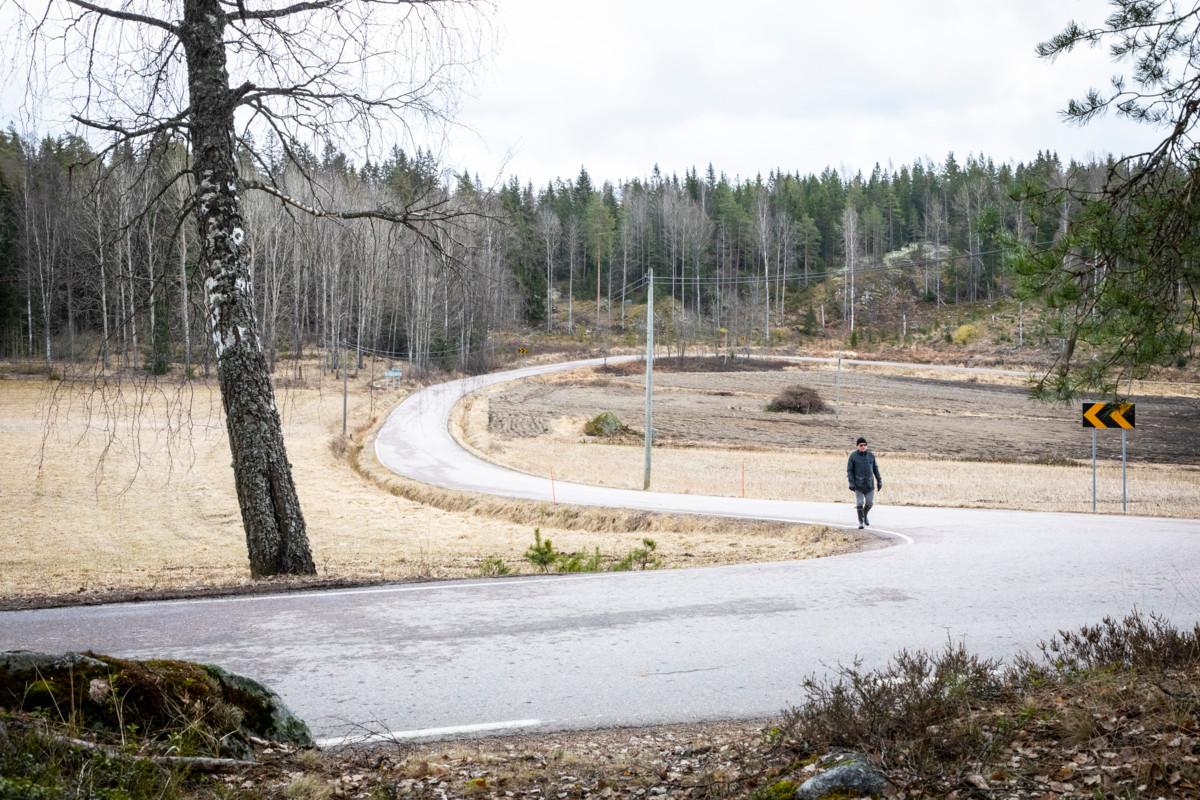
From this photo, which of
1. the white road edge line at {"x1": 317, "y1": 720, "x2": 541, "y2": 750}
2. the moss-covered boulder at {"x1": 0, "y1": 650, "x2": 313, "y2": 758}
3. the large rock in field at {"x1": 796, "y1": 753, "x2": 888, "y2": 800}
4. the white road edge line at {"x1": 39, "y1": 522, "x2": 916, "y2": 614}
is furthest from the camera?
the white road edge line at {"x1": 39, "y1": 522, "x2": 916, "y2": 614}

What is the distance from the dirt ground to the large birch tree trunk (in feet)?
53.8

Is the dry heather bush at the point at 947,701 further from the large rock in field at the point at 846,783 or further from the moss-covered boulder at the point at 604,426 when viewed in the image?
the moss-covered boulder at the point at 604,426

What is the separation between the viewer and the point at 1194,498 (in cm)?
2352

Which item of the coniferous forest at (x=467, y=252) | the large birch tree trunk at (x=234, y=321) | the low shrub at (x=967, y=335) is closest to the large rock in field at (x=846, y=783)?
the coniferous forest at (x=467, y=252)

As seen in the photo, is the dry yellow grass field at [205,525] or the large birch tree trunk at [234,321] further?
the dry yellow grass field at [205,525]

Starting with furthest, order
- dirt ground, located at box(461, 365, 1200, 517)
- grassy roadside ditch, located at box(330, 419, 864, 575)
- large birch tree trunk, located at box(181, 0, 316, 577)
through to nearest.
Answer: dirt ground, located at box(461, 365, 1200, 517) < grassy roadside ditch, located at box(330, 419, 864, 575) < large birch tree trunk, located at box(181, 0, 316, 577)

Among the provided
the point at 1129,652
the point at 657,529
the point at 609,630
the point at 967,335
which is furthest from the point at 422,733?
the point at 967,335

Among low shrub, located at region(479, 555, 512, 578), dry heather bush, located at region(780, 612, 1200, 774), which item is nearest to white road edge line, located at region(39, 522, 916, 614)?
low shrub, located at region(479, 555, 512, 578)

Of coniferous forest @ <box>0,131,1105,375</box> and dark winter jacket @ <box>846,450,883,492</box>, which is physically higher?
coniferous forest @ <box>0,131,1105,375</box>

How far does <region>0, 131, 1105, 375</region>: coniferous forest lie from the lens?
9227 mm

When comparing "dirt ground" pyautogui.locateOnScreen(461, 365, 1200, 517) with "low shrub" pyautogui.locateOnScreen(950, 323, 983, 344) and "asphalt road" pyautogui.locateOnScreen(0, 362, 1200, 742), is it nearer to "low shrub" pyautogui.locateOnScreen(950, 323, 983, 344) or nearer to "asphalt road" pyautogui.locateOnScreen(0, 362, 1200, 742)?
"asphalt road" pyautogui.locateOnScreen(0, 362, 1200, 742)

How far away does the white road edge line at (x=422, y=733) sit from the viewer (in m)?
4.72

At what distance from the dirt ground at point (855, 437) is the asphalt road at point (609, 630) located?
12.0 meters

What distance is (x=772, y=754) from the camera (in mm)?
4172
